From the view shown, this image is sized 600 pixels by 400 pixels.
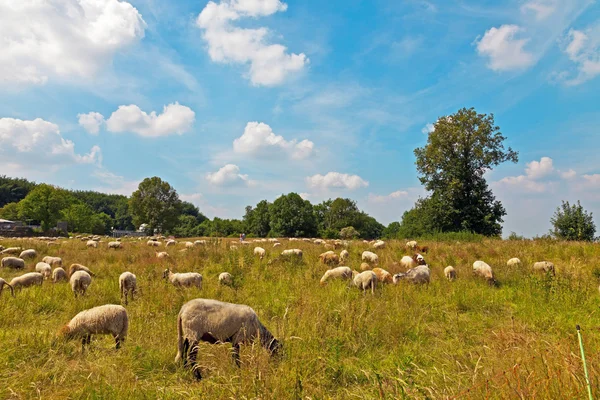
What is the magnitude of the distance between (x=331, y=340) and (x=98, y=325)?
4.92m

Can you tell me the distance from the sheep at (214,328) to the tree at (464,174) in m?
33.9

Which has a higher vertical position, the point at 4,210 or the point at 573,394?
the point at 4,210

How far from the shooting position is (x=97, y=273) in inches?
551

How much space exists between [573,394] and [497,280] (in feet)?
34.1

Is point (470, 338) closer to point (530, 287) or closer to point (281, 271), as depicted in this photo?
point (530, 287)

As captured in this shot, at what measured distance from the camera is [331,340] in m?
6.07

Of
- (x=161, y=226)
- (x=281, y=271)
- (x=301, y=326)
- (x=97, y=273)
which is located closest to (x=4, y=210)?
(x=161, y=226)

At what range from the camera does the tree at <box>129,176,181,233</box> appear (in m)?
67.2

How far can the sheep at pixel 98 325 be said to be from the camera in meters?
6.45

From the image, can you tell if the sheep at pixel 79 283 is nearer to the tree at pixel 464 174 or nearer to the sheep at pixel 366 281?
the sheep at pixel 366 281

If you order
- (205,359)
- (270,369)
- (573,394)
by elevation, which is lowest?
(205,359)

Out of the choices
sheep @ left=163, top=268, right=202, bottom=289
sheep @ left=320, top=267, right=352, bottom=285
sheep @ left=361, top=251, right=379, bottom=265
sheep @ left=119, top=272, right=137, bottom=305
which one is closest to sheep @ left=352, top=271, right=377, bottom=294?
sheep @ left=320, top=267, right=352, bottom=285

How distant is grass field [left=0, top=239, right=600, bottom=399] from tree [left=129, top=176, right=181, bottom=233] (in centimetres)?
5674

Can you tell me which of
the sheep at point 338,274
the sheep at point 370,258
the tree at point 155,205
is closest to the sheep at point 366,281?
the sheep at point 338,274
